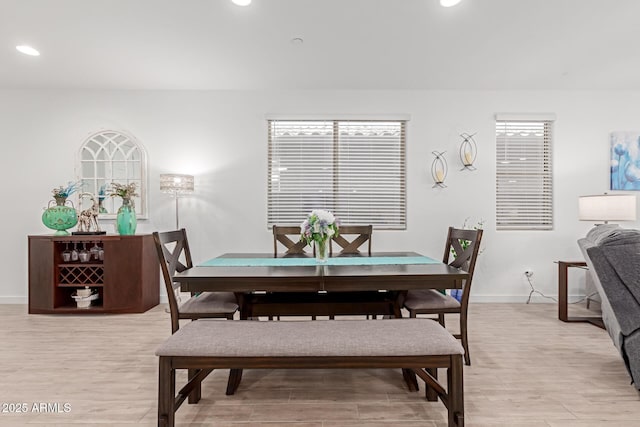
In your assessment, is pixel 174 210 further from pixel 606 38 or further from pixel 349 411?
pixel 606 38

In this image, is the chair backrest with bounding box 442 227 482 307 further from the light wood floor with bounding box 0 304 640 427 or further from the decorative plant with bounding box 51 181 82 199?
the decorative plant with bounding box 51 181 82 199

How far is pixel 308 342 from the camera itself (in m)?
1.58

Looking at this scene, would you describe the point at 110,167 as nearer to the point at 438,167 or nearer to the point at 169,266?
the point at 169,266

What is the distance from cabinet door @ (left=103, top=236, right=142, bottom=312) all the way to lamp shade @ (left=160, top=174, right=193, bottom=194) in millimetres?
622

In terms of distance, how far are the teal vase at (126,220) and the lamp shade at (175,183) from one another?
470 mm

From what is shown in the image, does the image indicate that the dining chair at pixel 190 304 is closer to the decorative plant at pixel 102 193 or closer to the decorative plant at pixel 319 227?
the decorative plant at pixel 319 227

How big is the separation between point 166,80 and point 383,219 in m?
2.99

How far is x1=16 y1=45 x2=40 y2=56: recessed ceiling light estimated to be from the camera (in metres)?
3.22

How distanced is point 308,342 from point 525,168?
3854 millimetres

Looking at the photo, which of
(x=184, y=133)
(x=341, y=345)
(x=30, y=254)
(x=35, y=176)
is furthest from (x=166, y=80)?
(x=341, y=345)

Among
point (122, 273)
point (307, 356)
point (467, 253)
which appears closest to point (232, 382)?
point (307, 356)

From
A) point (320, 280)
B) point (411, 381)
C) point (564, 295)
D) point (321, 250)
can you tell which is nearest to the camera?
point (320, 280)

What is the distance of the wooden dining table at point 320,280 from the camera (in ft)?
6.36

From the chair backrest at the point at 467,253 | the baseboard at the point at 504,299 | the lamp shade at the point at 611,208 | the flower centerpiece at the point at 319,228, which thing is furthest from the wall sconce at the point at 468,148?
the flower centerpiece at the point at 319,228
